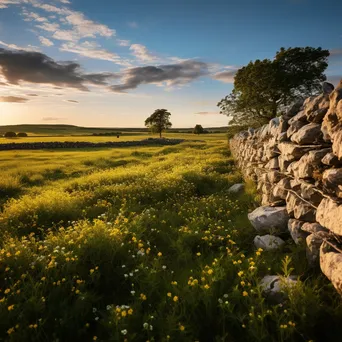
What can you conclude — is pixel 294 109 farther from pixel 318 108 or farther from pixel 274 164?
pixel 318 108

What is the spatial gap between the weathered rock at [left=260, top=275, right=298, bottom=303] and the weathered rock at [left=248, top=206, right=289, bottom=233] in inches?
66.7

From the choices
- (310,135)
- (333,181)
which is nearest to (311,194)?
(333,181)

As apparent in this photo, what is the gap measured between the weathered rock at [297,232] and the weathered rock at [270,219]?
43 cm

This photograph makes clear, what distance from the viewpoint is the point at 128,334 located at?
2.97m

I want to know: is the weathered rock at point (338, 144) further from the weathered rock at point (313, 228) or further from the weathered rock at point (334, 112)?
the weathered rock at point (313, 228)

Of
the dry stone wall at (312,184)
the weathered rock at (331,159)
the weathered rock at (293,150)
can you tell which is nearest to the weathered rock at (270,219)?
the dry stone wall at (312,184)

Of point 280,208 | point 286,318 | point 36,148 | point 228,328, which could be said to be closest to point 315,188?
point 280,208

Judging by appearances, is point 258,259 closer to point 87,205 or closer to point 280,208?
point 280,208

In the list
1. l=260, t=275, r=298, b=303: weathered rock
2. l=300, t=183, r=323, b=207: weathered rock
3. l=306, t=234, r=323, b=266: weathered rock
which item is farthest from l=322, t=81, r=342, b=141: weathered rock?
l=260, t=275, r=298, b=303: weathered rock

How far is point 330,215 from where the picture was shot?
3607 millimetres

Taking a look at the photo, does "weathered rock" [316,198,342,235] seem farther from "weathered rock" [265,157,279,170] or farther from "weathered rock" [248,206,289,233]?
"weathered rock" [265,157,279,170]

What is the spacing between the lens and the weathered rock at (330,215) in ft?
11.1

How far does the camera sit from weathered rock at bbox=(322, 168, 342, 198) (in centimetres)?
354

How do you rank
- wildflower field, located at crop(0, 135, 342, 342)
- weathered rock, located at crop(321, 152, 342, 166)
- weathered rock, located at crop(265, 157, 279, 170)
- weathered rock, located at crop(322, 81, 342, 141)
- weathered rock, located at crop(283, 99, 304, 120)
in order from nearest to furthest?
wildflower field, located at crop(0, 135, 342, 342) < weathered rock, located at crop(322, 81, 342, 141) < weathered rock, located at crop(321, 152, 342, 166) < weathered rock, located at crop(283, 99, 304, 120) < weathered rock, located at crop(265, 157, 279, 170)
